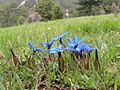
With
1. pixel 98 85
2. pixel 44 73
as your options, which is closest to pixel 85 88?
pixel 98 85

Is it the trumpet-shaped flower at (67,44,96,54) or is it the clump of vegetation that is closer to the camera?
the trumpet-shaped flower at (67,44,96,54)

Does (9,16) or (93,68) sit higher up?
(93,68)

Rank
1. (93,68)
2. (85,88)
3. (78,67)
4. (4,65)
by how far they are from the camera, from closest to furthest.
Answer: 1. (85,88)
2. (93,68)
3. (78,67)
4. (4,65)

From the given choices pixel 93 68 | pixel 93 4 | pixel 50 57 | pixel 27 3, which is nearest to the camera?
pixel 93 68

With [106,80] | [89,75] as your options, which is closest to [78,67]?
[89,75]

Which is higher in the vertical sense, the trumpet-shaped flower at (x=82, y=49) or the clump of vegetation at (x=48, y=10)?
the trumpet-shaped flower at (x=82, y=49)

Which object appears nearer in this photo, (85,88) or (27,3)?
(85,88)

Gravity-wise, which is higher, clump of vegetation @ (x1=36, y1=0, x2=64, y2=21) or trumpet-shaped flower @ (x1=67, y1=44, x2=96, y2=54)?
trumpet-shaped flower @ (x1=67, y1=44, x2=96, y2=54)

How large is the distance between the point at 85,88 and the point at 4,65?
820 mm

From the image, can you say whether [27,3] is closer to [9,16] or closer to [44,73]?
[9,16]

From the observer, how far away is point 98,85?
1217 millimetres

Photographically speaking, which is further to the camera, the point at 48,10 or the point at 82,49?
the point at 48,10

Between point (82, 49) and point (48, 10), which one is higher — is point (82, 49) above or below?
above

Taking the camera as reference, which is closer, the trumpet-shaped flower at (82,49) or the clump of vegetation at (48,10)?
the trumpet-shaped flower at (82,49)
